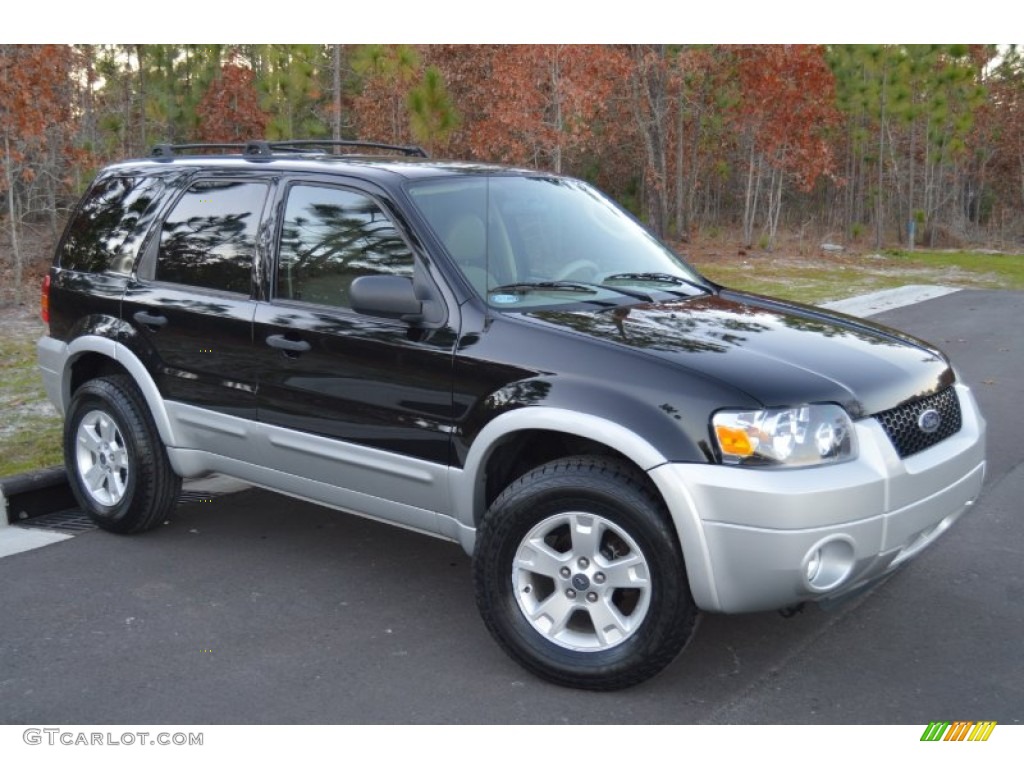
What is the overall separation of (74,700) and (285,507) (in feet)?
7.54

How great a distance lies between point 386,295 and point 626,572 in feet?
4.41

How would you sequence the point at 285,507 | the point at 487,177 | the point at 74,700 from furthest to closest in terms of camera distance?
the point at 285,507
the point at 487,177
the point at 74,700

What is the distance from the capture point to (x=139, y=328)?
5332mm

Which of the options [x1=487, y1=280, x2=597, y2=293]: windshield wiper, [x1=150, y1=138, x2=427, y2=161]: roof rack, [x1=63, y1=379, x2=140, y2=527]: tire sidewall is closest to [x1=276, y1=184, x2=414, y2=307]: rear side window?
[x1=487, y1=280, x2=597, y2=293]: windshield wiper

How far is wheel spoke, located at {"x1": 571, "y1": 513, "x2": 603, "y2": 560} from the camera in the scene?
12.5ft

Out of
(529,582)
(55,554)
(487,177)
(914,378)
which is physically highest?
(487,177)

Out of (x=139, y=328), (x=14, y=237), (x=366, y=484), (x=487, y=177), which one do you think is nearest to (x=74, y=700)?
(x=366, y=484)

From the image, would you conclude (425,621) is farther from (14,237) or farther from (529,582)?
(14,237)

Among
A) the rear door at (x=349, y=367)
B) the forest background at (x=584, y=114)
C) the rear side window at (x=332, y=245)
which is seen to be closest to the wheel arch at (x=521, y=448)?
the rear door at (x=349, y=367)

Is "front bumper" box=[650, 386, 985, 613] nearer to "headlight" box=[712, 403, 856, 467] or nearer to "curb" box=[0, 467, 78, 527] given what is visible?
"headlight" box=[712, 403, 856, 467]

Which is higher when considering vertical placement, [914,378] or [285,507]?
[914,378]

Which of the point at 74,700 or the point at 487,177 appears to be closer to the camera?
the point at 74,700

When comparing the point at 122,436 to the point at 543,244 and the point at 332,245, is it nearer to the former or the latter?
the point at 332,245

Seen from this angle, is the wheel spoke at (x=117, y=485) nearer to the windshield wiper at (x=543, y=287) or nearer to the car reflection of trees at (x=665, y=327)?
the windshield wiper at (x=543, y=287)
